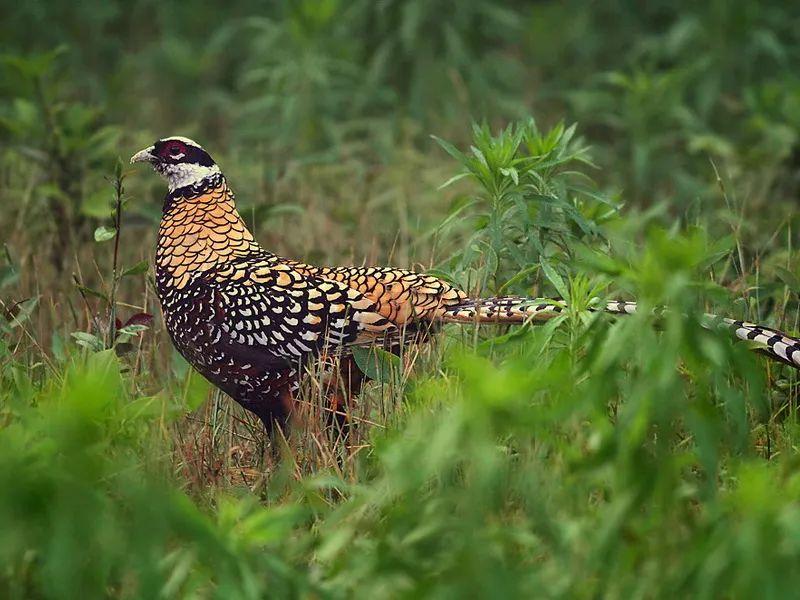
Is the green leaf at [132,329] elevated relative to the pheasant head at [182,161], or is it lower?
lower

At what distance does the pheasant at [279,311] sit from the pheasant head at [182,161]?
20 cm

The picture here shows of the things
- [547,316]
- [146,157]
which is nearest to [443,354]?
[547,316]

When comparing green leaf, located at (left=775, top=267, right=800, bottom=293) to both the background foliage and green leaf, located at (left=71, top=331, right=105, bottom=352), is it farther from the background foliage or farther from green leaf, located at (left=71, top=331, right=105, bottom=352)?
green leaf, located at (left=71, top=331, right=105, bottom=352)

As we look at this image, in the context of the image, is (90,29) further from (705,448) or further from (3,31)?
(705,448)

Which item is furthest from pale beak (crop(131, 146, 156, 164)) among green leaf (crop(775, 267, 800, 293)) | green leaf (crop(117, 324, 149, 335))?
green leaf (crop(775, 267, 800, 293))

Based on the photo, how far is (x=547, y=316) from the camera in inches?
165

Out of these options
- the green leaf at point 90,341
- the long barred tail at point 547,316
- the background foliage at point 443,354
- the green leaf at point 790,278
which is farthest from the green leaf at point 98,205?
the green leaf at point 790,278

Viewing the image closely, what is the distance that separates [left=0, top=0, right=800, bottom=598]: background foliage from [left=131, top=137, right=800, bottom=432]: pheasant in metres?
0.13

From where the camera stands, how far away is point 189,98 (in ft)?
33.4

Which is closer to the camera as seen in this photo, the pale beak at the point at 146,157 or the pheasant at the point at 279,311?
the pheasant at the point at 279,311

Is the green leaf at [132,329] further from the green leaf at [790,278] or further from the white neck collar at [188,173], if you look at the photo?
the green leaf at [790,278]

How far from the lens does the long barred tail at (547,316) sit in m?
3.86

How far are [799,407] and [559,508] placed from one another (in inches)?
54.4

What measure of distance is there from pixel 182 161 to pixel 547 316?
1.40m
